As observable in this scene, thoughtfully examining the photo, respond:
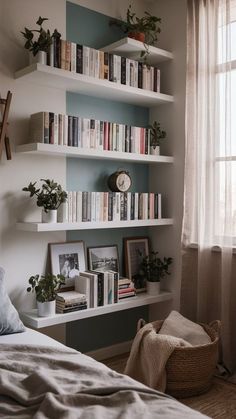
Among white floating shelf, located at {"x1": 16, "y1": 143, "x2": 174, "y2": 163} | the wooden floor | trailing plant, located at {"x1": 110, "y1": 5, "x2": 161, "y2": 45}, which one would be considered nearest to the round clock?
white floating shelf, located at {"x1": 16, "y1": 143, "x2": 174, "y2": 163}

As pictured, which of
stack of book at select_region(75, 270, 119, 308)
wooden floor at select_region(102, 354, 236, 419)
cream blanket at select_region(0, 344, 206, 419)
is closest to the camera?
cream blanket at select_region(0, 344, 206, 419)

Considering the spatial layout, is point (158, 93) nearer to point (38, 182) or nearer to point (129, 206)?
point (129, 206)

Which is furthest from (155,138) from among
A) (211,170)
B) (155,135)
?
(211,170)

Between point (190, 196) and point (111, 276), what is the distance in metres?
0.83

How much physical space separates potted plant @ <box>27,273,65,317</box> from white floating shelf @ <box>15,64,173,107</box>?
126 cm

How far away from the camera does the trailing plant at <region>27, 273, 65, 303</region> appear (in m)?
2.54

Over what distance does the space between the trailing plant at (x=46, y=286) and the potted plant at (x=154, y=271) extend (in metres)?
0.86

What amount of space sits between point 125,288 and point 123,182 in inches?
31.3

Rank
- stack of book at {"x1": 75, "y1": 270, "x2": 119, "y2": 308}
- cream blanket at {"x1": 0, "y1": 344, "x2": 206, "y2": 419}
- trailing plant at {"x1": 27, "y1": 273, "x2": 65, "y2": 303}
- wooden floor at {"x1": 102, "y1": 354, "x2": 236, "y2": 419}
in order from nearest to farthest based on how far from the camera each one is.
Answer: cream blanket at {"x1": 0, "y1": 344, "x2": 206, "y2": 419} → wooden floor at {"x1": 102, "y1": 354, "x2": 236, "y2": 419} → trailing plant at {"x1": 27, "y1": 273, "x2": 65, "y2": 303} → stack of book at {"x1": 75, "y1": 270, "x2": 119, "y2": 308}

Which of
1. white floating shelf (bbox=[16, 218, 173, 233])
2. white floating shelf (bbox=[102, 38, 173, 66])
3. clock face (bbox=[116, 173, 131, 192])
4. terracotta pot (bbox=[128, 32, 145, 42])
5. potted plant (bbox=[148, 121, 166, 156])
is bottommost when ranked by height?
white floating shelf (bbox=[16, 218, 173, 233])

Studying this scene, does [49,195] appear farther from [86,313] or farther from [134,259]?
[134,259]

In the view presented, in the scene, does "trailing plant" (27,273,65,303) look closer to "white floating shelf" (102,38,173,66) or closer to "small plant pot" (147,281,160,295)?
"small plant pot" (147,281,160,295)

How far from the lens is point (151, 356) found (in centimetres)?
247

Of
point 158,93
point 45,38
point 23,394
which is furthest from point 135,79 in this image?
point 23,394
